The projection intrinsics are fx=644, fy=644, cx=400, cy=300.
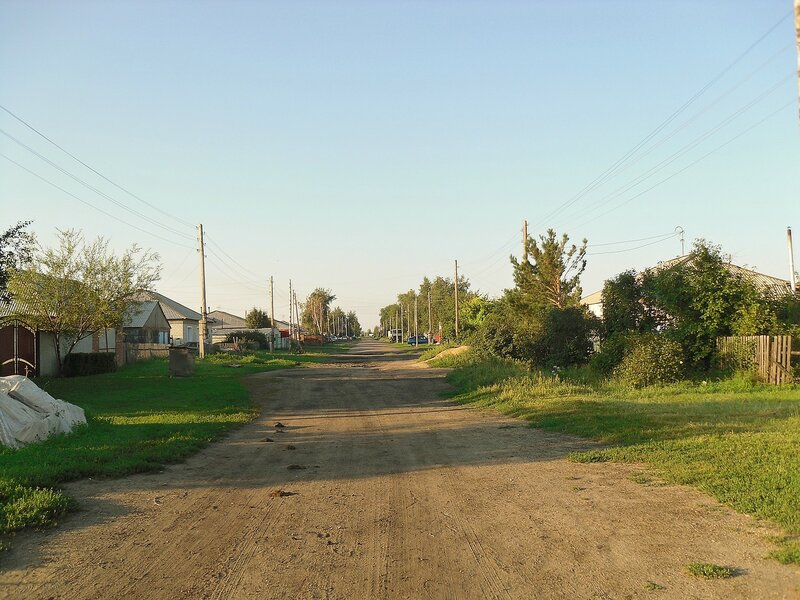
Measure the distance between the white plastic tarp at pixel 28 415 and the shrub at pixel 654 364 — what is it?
1578 centimetres

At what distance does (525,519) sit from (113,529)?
168 inches

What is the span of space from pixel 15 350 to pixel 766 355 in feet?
89.5

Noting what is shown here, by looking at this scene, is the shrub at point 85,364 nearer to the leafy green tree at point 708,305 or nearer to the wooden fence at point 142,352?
the wooden fence at point 142,352

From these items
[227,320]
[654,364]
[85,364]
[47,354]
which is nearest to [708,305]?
[654,364]

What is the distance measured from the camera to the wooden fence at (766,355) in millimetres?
19359

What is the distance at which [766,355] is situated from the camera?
19672 millimetres

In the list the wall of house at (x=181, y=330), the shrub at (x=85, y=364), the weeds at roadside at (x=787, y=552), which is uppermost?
the wall of house at (x=181, y=330)

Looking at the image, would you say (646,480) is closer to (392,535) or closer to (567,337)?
(392,535)

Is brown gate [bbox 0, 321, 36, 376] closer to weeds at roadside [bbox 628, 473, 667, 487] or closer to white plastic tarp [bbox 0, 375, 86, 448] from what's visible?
white plastic tarp [bbox 0, 375, 86, 448]

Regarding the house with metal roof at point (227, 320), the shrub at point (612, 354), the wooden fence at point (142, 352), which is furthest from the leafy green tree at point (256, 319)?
the shrub at point (612, 354)

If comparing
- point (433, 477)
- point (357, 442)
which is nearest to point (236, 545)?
point (433, 477)

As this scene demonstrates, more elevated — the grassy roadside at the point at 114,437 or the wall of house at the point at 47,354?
the wall of house at the point at 47,354

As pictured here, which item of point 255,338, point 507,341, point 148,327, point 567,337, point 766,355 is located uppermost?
point 148,327

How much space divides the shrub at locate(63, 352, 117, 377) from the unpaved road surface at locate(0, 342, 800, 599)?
21.3 m
